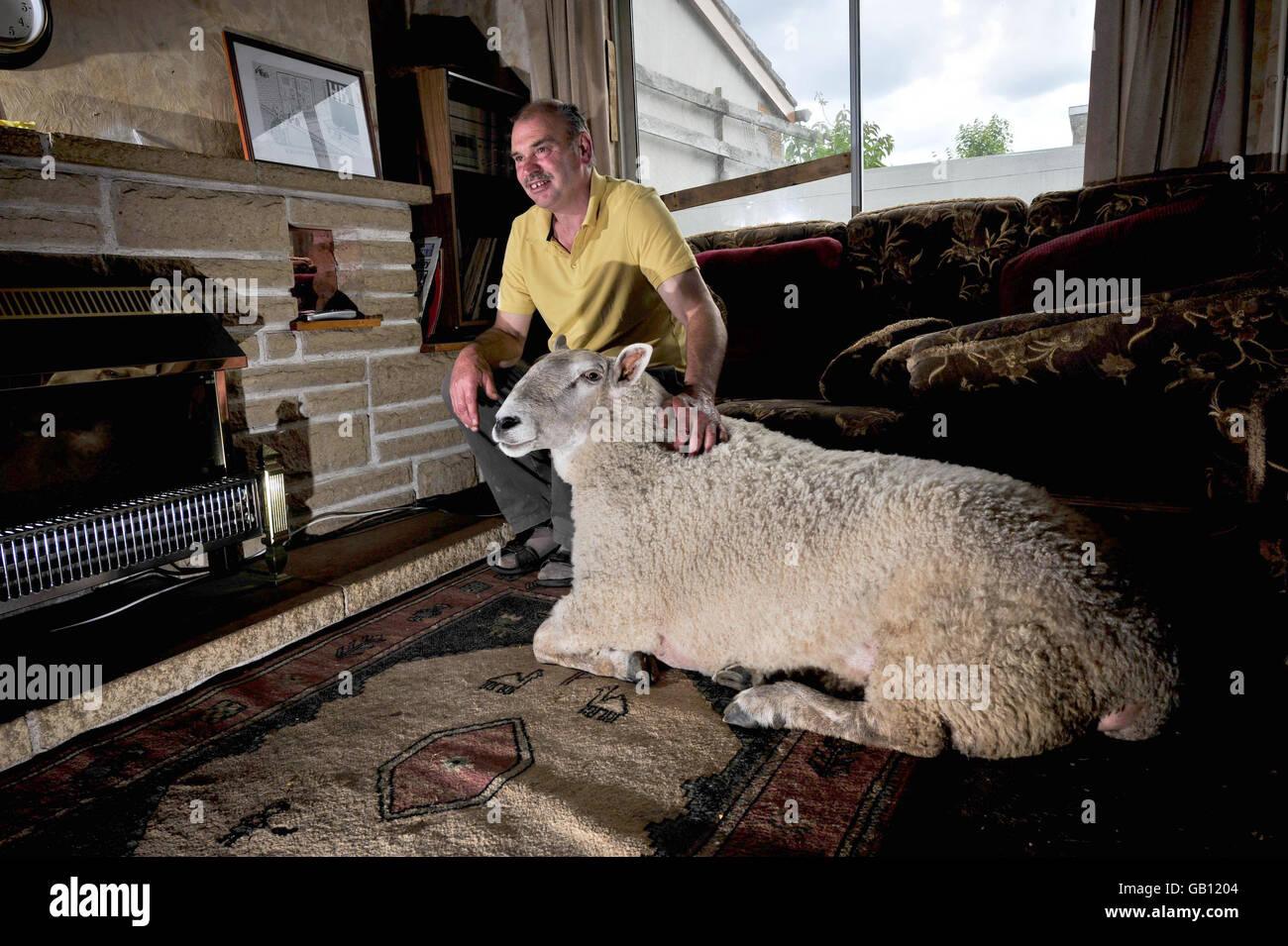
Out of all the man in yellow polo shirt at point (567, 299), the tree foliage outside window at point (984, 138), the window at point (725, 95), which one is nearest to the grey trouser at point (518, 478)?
the man in yellow polo shirt at point (567, 299)

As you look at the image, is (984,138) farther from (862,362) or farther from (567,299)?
(567,299)

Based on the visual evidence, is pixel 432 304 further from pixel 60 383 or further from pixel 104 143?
pixel 60 383

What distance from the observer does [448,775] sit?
4.58 ft

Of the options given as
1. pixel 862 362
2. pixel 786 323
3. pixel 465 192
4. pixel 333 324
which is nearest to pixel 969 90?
pixel 786 323

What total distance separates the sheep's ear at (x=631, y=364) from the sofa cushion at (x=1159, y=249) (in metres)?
1.43

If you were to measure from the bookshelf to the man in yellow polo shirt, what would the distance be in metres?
1.08

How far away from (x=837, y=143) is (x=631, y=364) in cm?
360

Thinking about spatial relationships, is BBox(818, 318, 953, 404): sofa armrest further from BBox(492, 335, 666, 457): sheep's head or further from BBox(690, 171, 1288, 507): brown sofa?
BBox(492, 335, 666, 457): sheep's head

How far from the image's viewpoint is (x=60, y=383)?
70.6 inches

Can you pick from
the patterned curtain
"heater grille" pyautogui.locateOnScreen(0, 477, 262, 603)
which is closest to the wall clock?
"heater grille" pyautogui.locateOnScreen(0, 477, 262, 603)

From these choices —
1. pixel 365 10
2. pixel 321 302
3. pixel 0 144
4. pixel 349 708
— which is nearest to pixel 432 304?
pixel 321 302

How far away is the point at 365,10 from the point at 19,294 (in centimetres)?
236

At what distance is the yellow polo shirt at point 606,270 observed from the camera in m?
2.33

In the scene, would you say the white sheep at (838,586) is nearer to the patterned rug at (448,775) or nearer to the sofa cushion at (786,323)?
the patterned rug at (448,775)
